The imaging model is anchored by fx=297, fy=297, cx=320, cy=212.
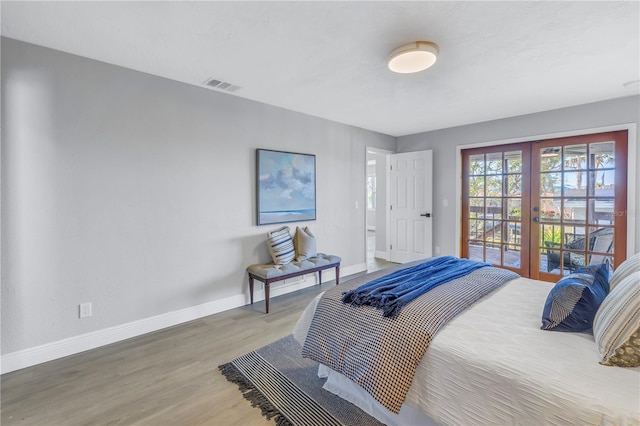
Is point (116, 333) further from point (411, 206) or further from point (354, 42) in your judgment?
point (411, 206)

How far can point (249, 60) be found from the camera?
2.46 metres

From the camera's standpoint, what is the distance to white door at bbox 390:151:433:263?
→ 199 inches

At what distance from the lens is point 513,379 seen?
3.76 feet

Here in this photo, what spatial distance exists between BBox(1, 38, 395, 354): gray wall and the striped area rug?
3.84ft

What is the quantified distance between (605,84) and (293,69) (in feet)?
10.4

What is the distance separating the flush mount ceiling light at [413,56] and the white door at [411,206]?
2.81 m

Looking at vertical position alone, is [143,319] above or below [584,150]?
below

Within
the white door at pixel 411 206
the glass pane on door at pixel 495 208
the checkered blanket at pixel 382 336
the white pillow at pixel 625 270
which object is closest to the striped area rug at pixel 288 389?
the checkered blanket at pixel 382 336

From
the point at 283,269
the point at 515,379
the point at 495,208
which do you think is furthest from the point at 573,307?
the point at 495,208

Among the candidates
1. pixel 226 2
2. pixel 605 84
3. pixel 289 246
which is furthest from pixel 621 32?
pixel 289 246

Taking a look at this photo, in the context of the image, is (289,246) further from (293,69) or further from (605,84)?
(605,84)

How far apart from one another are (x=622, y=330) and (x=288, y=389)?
5.70 ft

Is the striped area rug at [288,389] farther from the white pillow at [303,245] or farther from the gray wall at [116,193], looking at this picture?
the white pillow at [303,245]

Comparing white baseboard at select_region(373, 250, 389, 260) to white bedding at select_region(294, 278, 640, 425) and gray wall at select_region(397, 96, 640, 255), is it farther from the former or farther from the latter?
white bedding at select_region(294, 278, 640, 425)
